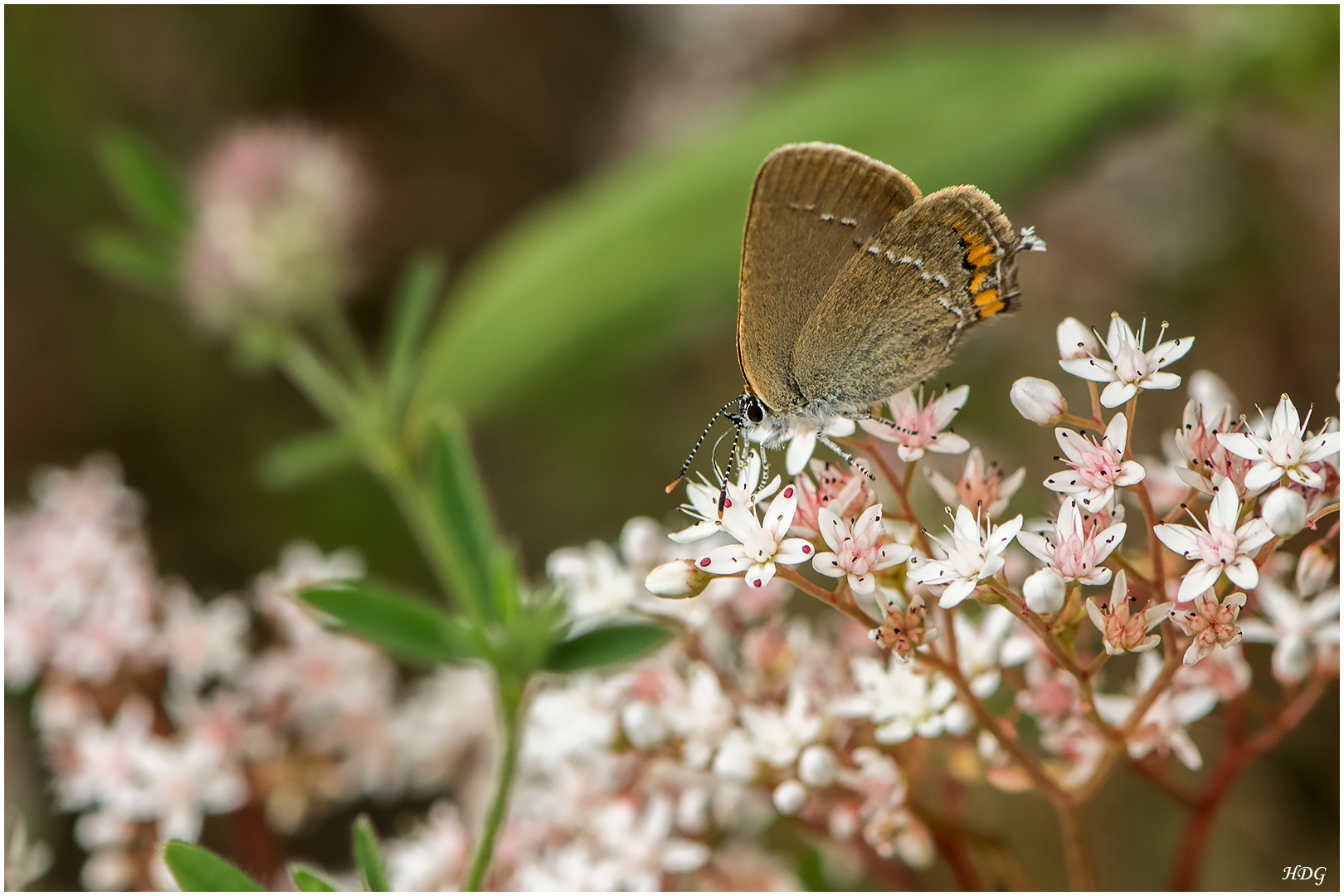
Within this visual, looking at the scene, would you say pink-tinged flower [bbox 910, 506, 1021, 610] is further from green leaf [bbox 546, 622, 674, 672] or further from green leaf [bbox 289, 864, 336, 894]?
green leaf [bbox 289, 864, 336, 894]

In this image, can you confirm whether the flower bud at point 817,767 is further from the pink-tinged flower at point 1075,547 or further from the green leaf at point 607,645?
the pink-tinged flower at point 1075,547

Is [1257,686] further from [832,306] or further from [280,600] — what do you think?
[280,600]

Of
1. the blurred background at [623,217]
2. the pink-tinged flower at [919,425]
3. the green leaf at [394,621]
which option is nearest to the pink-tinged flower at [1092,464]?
the pink-tinged flower at [919,425]

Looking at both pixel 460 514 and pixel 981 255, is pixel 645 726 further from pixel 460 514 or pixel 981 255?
pixel 981 255

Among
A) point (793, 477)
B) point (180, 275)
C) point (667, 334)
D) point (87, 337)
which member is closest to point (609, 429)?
point (667, 334)

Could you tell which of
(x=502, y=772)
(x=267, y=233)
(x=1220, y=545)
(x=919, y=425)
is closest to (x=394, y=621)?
(x=502, y=772)

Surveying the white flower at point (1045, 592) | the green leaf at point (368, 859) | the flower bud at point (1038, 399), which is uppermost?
the flower bud at point (1038, 399)

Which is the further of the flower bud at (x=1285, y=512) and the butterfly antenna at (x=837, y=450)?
the butterfly antenna at (x=837, y=450)
